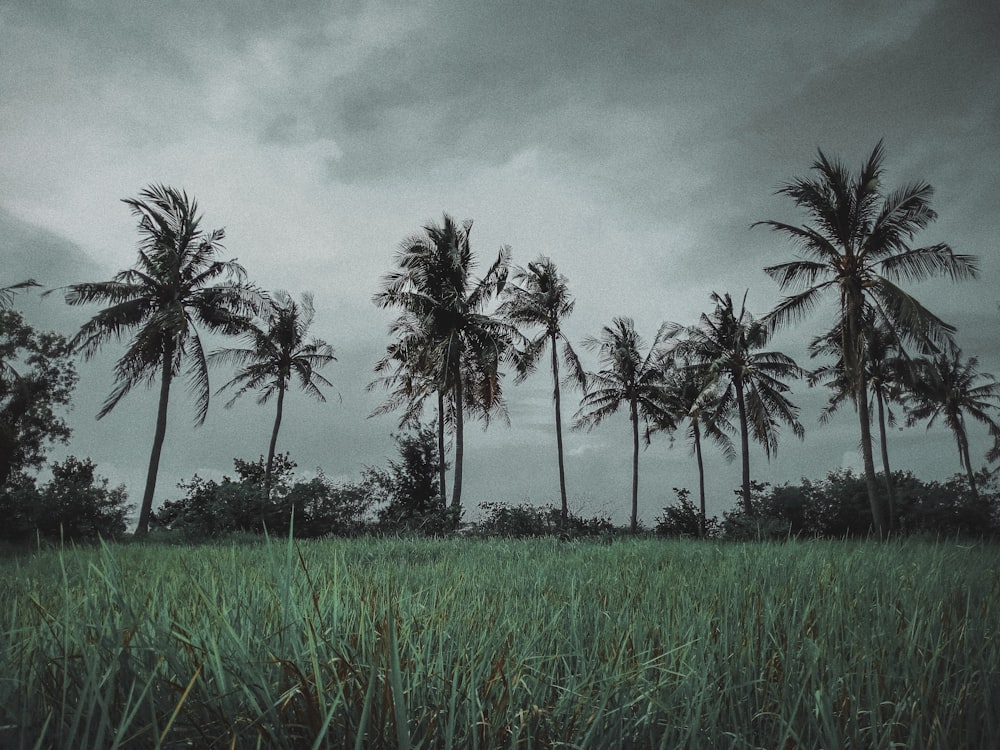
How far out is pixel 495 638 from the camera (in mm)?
1836

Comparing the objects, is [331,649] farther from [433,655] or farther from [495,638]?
[495,638]

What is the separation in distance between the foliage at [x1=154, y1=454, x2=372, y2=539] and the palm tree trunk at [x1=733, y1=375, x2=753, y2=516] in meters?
16.1

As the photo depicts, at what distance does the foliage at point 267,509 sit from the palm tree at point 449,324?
12.3 ft

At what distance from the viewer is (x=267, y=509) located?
17.7 m

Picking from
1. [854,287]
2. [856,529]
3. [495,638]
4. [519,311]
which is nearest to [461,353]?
[519,311]

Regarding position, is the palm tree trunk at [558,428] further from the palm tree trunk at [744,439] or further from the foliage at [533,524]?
the palm tree trunk at [744,439]

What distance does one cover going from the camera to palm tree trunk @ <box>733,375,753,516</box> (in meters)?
24.2

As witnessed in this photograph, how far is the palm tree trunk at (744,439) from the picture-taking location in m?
24.2

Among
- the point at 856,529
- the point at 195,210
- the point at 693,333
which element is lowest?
the point at 856,529

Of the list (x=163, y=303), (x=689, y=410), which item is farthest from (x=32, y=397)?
(x=689, y=410)

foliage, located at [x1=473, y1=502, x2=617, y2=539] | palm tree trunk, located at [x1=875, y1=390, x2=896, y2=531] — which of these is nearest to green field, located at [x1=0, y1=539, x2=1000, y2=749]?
foliage, located at [x1=473, y1=502, x2=617, y2=539]

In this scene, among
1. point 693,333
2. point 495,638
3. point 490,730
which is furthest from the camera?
point 693,333

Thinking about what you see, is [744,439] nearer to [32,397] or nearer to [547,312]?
[547,312]

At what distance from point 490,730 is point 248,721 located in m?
0.47
